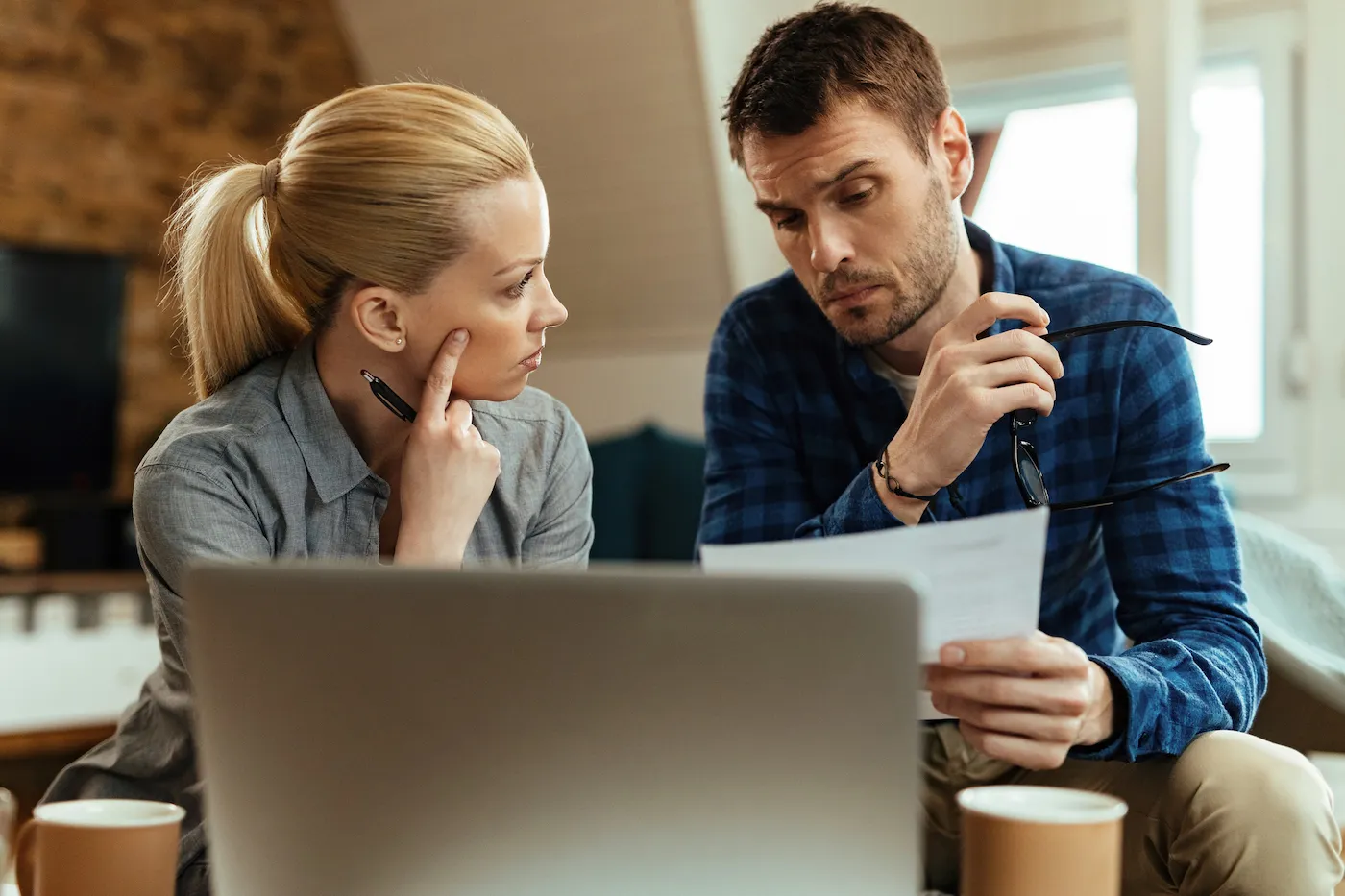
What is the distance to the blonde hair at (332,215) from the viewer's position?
120cm

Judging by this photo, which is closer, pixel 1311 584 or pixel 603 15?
pixel 1311 584

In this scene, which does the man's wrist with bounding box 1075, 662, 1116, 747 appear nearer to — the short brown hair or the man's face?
the man's face

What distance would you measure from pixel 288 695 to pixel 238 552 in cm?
51

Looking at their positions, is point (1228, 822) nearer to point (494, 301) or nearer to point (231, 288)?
point (494, 301)

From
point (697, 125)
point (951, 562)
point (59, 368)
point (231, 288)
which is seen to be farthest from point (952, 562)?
point (59, 368)

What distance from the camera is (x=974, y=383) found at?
1.10 metres

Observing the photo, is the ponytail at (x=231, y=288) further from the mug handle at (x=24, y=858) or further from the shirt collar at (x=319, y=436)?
the mug handle at (x=24, y=858)

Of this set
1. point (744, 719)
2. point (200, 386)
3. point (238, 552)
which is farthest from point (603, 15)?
point (744, 719)

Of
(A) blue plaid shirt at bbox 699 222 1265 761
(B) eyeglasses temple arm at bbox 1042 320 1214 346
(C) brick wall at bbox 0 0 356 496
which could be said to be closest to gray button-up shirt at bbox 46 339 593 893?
(A) blue plaid shirt at bbox 699 222 1265 761

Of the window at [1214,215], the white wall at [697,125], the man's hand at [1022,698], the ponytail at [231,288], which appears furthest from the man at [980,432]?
the white wall at [697,125]

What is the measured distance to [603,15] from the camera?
2.79 meters

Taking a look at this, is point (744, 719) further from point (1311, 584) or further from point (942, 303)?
point (1311, 584)

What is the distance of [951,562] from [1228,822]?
450mm

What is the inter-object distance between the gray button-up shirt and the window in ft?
5.03
